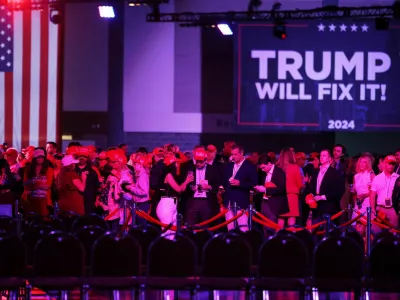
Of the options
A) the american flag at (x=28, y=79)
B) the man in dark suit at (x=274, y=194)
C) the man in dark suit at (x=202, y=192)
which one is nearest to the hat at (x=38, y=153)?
the man in dark suit at (x=202, y=192)

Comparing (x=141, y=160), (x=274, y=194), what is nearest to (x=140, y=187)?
(x=141, y=160)

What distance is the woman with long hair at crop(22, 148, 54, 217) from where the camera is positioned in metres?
13.9

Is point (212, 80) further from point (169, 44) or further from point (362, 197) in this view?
point (362, 197)

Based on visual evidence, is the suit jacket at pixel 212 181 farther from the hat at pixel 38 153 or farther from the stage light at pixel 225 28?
the stage light at pixel 225 28

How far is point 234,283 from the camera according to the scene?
8625 millimetres

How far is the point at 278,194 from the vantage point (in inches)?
555

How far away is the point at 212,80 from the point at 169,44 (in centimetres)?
132

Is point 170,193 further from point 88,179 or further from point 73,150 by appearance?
point 73,150

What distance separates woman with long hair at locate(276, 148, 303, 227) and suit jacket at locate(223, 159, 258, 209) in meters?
0.59

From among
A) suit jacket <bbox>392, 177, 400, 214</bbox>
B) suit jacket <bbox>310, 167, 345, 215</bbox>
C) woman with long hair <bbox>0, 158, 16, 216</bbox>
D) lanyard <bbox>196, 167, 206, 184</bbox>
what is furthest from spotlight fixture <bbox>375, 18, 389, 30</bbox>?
woman with long hair <bbox>0, 158, 16, 216</bbox>

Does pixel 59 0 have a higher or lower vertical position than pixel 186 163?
higher

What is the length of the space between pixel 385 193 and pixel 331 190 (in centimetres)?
81

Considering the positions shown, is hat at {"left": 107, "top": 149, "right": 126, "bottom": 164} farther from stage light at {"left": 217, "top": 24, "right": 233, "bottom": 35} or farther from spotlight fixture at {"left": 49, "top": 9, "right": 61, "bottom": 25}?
spotlight fixture at {"left": 49, "top": 9, "right": 61, "bottom": 25}

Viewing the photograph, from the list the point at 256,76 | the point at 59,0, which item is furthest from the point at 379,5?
the point at 59,0
